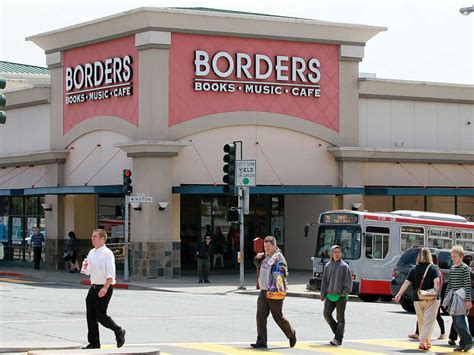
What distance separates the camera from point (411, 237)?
1304 inches

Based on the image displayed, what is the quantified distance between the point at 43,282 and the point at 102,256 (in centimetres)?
2218

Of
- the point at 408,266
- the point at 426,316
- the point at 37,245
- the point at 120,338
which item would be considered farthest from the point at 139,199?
the point at 120,338

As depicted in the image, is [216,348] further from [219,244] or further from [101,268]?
[219,244]

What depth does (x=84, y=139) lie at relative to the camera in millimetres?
43500

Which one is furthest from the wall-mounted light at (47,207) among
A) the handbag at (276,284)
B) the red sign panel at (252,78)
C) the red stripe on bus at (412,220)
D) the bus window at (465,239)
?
the handbag at (276,284)

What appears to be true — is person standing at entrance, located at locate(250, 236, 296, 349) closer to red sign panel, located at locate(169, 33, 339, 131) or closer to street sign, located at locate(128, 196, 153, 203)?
street sign, located at locate(128, 196, 153, 203)

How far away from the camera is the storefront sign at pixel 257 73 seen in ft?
131

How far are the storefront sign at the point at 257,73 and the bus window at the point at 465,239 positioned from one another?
10.2m

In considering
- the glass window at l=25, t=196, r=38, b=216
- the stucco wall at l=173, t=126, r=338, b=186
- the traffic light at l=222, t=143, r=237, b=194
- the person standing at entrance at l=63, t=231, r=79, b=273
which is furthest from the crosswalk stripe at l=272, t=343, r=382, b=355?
the glass window at l=25, t=196, r=38, b=216

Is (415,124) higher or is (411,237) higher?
(415,124)

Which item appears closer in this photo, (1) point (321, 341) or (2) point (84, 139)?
(1) point (321, 341)

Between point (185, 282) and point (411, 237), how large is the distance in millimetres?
8797

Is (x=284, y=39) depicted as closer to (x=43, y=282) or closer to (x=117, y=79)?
(x=117, y=79)

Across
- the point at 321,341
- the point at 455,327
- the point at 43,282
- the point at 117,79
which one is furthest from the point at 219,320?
the point at 117,79
